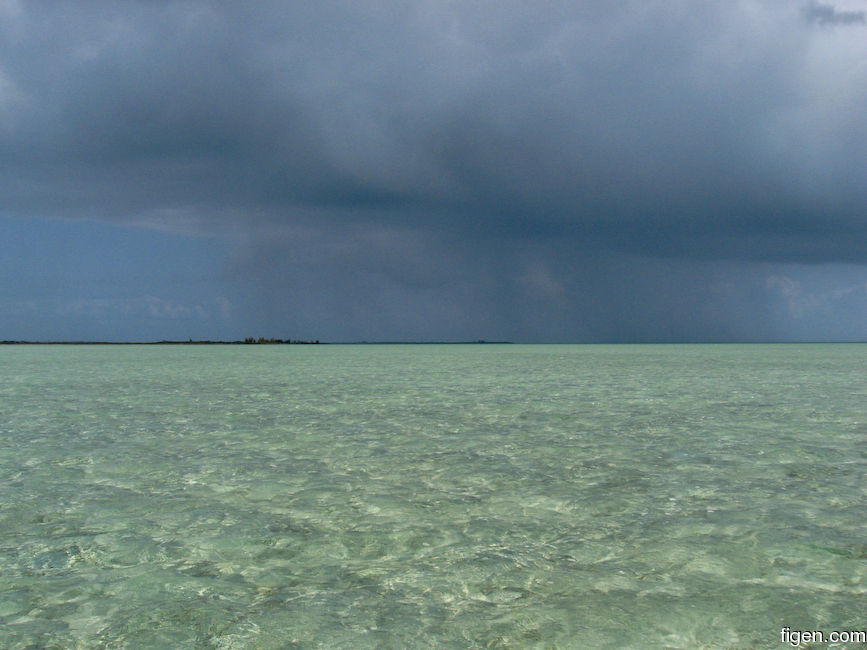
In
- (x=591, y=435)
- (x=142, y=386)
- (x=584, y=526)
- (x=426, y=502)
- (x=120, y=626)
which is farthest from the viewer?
(x=142, y=386)

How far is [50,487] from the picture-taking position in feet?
33.1

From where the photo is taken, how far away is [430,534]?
772 centimetres

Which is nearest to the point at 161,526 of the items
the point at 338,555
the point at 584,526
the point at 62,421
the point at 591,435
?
the point at 338,555

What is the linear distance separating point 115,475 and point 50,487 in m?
1.05

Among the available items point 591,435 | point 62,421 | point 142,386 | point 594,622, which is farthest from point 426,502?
point 142,386

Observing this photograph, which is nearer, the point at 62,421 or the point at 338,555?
the point at 338,555

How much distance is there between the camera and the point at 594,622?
5.31 meters

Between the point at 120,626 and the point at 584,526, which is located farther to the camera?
the point at 584,526

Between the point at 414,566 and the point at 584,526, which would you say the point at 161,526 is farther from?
the point at 584,526

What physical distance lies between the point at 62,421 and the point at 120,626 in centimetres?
1425

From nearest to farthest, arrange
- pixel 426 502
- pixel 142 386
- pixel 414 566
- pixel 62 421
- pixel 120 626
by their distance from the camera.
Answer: pixel 120 626 < pixel 414 566 < pixel 426 502 < pixel 62 421 < pixel 142 386

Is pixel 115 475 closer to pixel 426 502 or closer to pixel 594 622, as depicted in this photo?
pixel 426 502

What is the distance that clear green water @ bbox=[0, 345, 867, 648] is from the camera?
531cm

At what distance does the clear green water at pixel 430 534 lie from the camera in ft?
17.4
